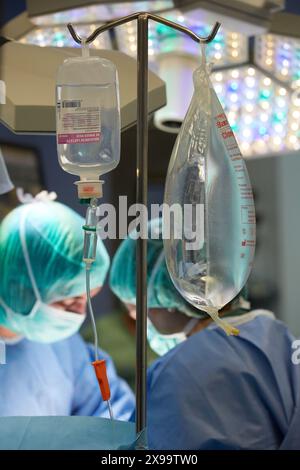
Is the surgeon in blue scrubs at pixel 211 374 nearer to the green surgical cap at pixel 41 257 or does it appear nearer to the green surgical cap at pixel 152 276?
the green surgical cap at pixel 152 276

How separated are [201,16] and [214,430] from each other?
42.1 inches

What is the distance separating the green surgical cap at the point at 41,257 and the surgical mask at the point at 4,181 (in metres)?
0.06

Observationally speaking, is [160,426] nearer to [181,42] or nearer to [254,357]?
[254,357]

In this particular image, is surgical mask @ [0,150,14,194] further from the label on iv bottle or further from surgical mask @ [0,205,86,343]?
the label on iv bottle

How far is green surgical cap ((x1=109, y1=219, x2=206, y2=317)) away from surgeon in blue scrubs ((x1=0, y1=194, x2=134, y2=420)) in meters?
0.04

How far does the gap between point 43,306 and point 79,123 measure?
0.85 meters

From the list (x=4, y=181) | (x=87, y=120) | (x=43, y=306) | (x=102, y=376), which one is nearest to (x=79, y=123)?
(x=87, y=120)

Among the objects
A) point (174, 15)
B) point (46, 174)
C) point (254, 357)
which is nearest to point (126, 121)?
point (174, 15)

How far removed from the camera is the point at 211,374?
180cm

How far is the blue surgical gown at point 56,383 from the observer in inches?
74.0

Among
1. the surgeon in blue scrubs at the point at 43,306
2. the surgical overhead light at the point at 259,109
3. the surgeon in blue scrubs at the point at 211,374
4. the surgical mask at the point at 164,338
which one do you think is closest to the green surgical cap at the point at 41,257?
the surgeon in blue scrubs at the point at 43,306

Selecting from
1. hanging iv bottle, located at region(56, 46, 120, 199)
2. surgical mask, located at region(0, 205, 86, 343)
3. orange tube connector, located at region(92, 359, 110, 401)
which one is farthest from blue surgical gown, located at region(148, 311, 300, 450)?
hanging iv bottle, located at region(56, 46, 120, 199)

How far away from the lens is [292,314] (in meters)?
1.96

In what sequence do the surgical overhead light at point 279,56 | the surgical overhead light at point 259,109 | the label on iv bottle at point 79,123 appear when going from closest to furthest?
1. the label on iv bottle at point 79,123
2. the surgical overhead light at point 279,56
3. the surgical overhead light at point 259,109
